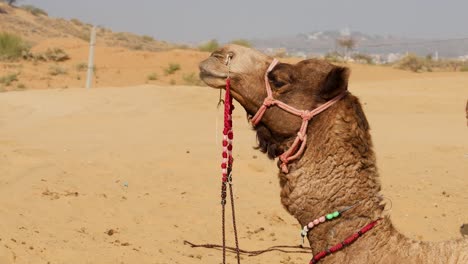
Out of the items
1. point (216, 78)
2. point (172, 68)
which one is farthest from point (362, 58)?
point (216, 78)

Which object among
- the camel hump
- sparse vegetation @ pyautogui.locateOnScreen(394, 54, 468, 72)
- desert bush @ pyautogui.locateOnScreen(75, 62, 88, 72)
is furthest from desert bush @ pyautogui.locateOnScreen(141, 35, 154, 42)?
the camel hump

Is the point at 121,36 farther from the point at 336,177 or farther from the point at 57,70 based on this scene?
the point at 336,177

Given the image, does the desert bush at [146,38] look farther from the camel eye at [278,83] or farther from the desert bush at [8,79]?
the camel eye at [278,83]

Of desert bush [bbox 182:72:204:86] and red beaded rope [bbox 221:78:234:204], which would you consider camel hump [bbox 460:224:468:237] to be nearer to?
red beaded rope [bbox 221:78:234:204]

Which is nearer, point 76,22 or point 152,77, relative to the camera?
point 152,77

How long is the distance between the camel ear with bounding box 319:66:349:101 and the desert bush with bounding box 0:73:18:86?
24.6 metres

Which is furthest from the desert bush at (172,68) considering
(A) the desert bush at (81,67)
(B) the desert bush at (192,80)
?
(A) the desert bush at (81,67)

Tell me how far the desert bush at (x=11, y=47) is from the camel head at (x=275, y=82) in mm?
35187

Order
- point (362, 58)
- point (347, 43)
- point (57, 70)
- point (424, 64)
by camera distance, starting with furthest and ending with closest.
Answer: point (362, 58) < point (424, 64) < point (347, 43) < point (57, 70)

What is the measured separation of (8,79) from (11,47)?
470 inches

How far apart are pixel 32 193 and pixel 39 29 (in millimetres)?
57627

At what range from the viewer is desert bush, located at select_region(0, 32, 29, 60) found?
37.4 meters

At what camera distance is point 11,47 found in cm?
3844

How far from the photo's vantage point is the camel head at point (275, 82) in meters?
3.87
